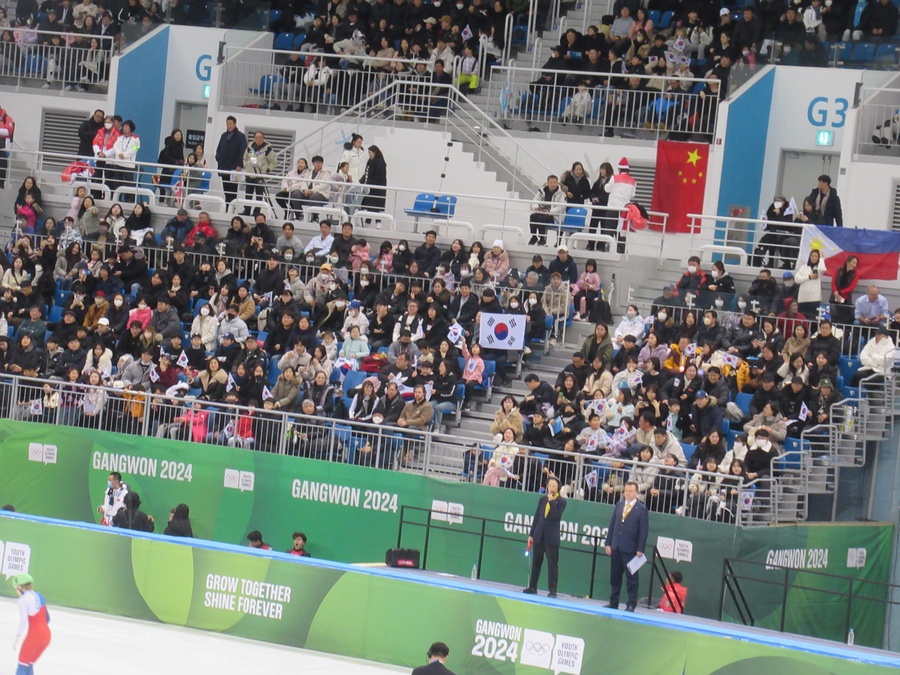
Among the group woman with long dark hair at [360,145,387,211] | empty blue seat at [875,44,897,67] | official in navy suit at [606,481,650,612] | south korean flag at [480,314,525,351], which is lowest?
official in navy suit at [606,481,650,612]

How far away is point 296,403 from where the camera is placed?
22547 millimetres

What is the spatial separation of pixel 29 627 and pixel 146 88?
69.6ft

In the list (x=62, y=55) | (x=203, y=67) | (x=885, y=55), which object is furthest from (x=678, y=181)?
(x=62, y=55)

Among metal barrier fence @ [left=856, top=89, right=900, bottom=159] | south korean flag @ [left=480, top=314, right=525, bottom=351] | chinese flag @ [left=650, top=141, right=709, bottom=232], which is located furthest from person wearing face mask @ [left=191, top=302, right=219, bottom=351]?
metal barrier fence @ [left=856, top=89, right=900, bottom=159]

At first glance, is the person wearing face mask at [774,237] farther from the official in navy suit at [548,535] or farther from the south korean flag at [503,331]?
the official in navy suit at [548,535]

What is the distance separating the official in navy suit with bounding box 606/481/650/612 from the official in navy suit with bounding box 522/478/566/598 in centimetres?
70

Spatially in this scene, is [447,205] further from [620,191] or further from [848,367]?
[848,367]

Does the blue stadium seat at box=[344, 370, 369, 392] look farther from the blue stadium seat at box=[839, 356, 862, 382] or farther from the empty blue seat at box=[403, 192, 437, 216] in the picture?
the blue stadium seat at box=[839, 356, 862, 382]

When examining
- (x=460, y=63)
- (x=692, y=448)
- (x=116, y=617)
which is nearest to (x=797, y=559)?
(x=692, y=448)

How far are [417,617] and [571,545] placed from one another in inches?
143

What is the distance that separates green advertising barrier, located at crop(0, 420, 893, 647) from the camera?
63.4ft

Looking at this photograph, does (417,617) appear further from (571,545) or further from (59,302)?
(59,302)

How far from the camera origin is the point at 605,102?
29609 millimetres

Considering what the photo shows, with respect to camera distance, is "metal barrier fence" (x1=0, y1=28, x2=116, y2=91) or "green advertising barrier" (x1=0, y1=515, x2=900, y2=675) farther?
"metal barrier fence" (x1=0, y1=28, x2=116, y2=91)
